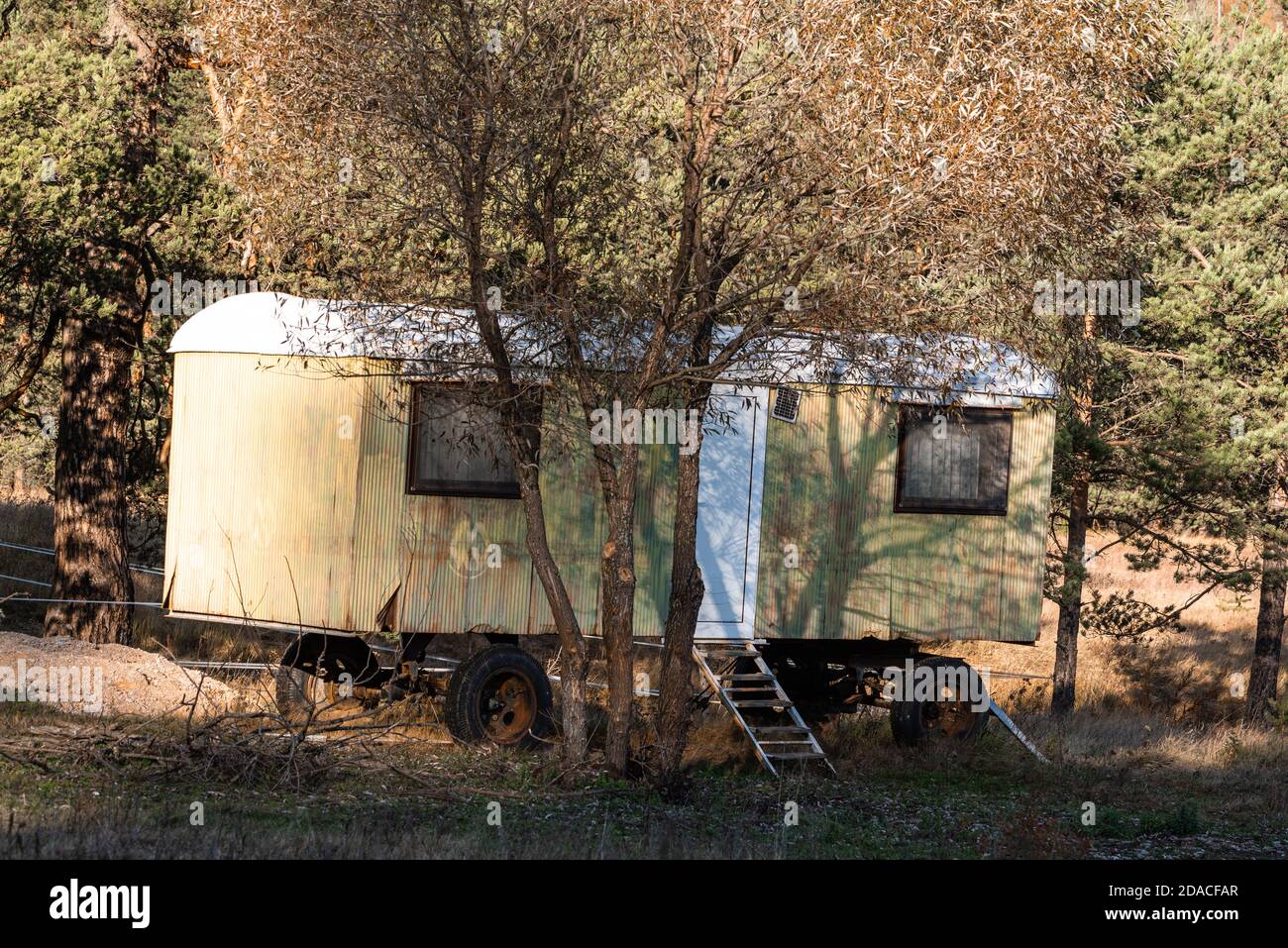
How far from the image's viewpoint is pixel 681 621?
10.7 meters

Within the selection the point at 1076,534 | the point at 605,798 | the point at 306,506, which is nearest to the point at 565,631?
the point at 605,798

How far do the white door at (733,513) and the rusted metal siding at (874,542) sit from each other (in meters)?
0.12

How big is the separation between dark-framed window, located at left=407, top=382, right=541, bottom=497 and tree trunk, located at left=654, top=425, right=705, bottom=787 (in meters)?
1.81

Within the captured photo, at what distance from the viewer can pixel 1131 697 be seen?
68.1 feet

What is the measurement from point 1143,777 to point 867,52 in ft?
23.2

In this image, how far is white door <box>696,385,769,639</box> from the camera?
12.8 metres

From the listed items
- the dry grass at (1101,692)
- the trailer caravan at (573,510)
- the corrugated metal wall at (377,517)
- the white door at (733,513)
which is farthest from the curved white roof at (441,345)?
the dry grass at (1101,692)

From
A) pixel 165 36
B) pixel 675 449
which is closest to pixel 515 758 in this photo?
pixel 675 449

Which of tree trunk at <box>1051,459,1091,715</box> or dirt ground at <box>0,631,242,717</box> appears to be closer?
dirt ground at <box>0,631,242,717</box>

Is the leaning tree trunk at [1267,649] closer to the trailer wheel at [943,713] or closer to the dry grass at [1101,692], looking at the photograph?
the dry grass at [1101,692]

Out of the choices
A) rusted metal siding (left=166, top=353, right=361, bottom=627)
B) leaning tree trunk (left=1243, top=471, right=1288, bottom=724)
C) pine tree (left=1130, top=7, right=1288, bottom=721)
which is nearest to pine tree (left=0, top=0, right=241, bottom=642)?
rusted metal siding (left=166, top=353, right=361, bottom=627)

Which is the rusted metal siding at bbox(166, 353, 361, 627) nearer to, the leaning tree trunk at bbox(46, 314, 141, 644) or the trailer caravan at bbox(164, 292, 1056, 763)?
the trailer caravan at bbox(164, 292, 1056, 763)

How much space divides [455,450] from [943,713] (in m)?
5.68
